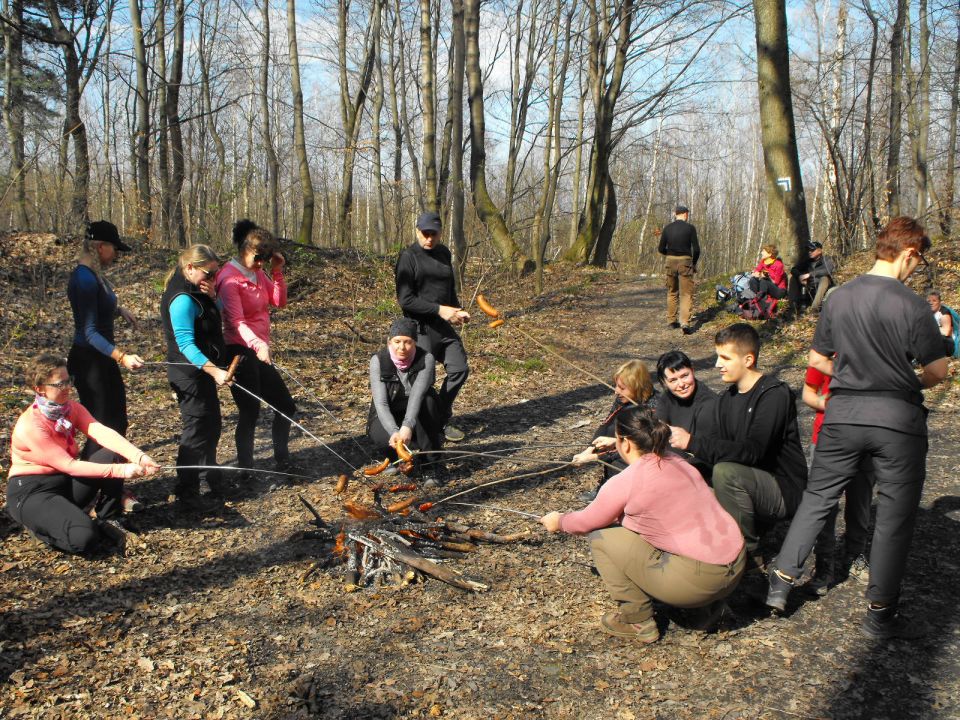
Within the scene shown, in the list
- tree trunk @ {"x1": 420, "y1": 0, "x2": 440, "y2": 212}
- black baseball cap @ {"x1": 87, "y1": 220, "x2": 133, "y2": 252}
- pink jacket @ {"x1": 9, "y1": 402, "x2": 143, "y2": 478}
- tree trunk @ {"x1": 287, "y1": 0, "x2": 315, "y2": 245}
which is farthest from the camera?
tree trunk @ {"x1": 287, "y1": 0, "x2": 315, "y2": 245}

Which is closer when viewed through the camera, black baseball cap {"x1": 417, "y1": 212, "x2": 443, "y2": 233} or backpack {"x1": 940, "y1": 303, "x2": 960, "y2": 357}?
black baseball cap {"x1": 417, "y1": 212, "x2": 443, "y2": 233}

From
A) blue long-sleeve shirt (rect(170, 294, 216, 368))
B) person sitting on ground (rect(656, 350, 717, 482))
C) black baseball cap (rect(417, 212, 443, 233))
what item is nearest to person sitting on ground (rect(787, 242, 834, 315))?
black baseball cap (rect(417, 212, 443, 233))

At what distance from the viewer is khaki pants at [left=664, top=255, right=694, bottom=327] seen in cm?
1101

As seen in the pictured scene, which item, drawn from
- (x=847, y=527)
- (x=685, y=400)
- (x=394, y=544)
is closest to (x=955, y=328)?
(x=847, y=527)

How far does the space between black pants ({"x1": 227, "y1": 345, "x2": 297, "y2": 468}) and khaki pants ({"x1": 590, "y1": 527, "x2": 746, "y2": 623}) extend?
9.71ft

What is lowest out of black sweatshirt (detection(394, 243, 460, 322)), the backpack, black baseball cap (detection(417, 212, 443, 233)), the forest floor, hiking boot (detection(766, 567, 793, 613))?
the forest floor

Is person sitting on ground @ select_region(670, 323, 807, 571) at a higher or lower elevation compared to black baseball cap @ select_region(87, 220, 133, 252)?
lower

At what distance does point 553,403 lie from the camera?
7910 mm

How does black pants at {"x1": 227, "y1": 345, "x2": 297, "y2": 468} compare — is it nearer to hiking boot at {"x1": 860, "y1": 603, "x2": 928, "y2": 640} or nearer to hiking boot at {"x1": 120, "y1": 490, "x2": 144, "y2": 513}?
hiking boot at {"x1": 120, "y1": 490, "x2": 144, "y2": 513}

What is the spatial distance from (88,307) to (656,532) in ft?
12.4

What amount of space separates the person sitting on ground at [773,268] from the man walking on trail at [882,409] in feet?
26.2

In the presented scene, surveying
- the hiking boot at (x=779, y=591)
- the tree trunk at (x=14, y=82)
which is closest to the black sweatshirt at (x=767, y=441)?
the hiking boot at (x=779, y=591)

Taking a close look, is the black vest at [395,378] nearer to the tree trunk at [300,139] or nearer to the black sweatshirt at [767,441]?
the black sweatshirt at [767,441]

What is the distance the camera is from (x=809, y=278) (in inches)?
421
